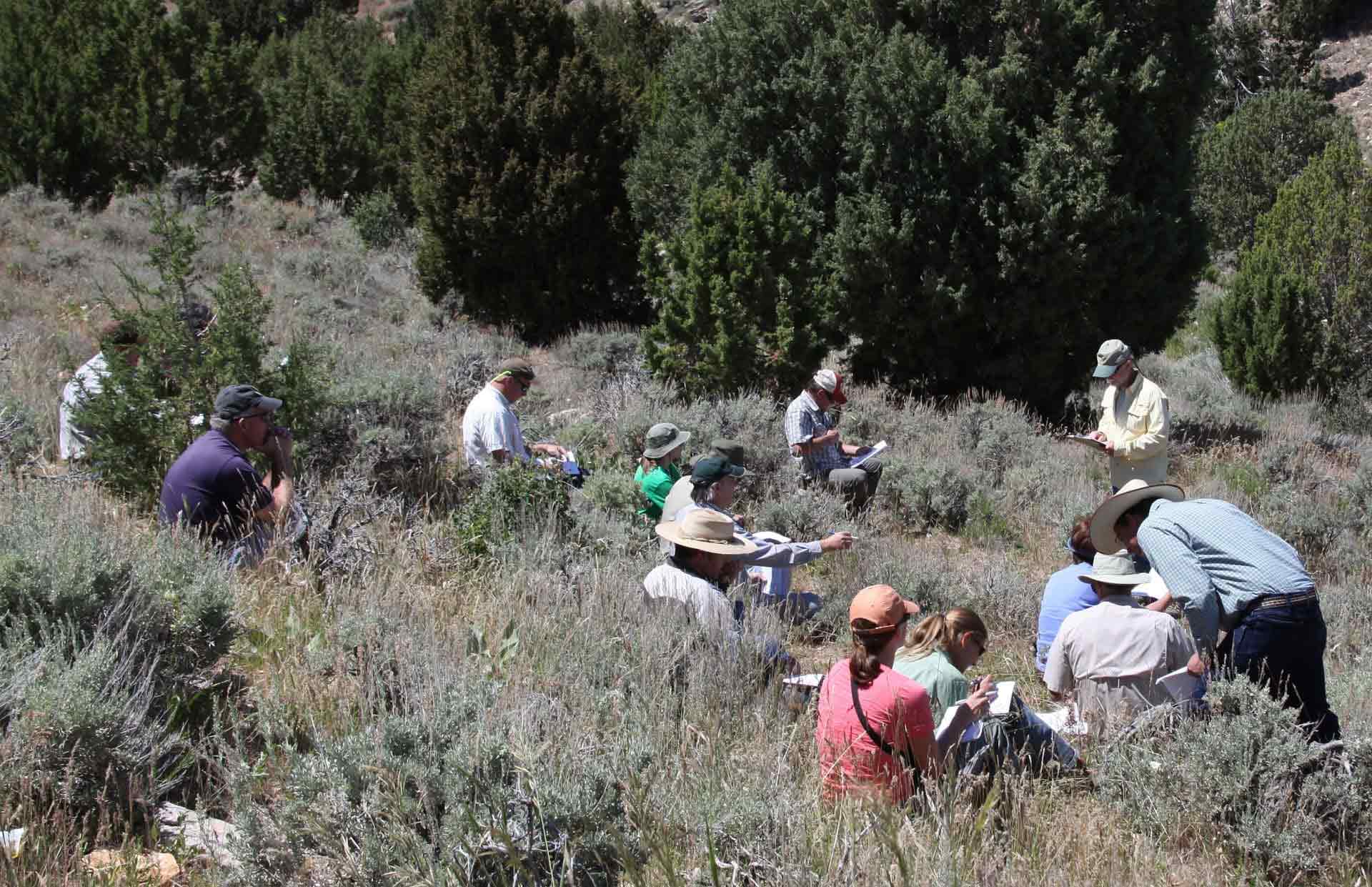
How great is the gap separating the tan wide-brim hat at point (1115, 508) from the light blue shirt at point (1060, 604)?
17cm

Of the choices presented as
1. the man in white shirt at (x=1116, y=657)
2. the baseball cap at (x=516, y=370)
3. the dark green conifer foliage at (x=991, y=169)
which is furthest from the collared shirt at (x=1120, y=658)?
the dark green conifer foliage at (x=991, y=169)

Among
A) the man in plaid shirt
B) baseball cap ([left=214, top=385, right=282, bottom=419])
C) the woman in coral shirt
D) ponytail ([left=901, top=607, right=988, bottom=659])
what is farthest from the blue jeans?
baseball cap ([left=214, top=385, right=282, bottom=419])

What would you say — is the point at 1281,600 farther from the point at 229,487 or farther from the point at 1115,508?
the point at 229,487

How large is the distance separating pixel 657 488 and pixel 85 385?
349 centimetres

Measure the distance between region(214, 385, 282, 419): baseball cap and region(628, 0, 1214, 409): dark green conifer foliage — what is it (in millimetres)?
8096

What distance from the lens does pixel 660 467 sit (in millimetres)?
6910

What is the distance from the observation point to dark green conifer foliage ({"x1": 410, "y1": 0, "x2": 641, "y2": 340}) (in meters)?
15.2

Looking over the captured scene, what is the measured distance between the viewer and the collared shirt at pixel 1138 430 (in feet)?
23.2

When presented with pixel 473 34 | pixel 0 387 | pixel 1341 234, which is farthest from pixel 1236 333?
pixel 0 387

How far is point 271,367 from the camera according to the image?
712 centimetres

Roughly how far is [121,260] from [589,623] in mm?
12288

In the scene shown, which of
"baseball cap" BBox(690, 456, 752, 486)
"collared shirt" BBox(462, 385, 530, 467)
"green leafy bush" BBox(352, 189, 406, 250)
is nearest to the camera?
"baseball cap" BBox(690, 456, 752, 486)

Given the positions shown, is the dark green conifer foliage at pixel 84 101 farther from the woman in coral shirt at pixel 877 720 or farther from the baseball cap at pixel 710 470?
the woman in coral shirt at pixel 877 720

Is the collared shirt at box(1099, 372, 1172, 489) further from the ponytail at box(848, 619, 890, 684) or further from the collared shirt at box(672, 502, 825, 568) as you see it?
the ponytail at box(848, 619, 890, 684)
